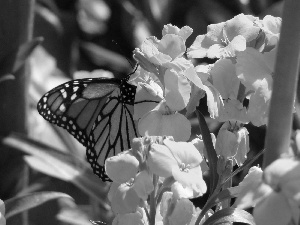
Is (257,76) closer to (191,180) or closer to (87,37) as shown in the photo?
(191,180)

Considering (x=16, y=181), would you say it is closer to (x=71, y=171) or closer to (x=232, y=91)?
(x=71, y=171)

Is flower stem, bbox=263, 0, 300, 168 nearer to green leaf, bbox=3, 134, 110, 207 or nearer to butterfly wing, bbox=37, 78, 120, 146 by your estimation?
butterfly wing, bbox=37, 78, 120, 146

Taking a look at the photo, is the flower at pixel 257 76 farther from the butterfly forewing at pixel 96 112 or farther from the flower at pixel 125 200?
the butterfly forewing at pixel 96 112

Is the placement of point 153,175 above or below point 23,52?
below

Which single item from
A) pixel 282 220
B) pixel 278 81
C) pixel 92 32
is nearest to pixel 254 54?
pixel 278 81

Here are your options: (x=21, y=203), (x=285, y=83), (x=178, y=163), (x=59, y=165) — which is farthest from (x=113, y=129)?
(x=285, y=83)

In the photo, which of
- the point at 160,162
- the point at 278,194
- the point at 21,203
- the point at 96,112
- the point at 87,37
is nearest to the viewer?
the point at 278,194
